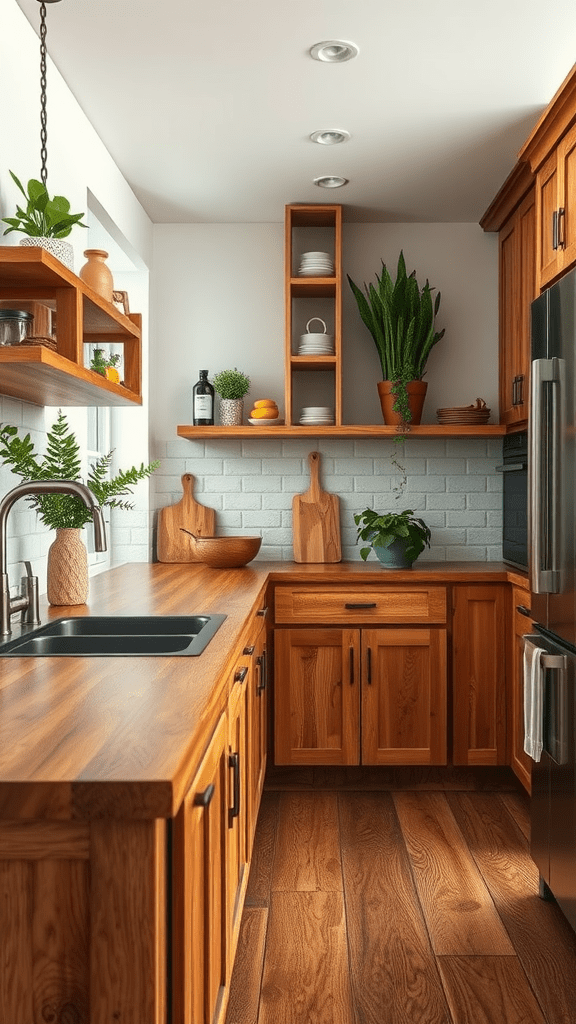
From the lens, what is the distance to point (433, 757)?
12.5 feet

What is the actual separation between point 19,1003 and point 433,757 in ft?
9.58

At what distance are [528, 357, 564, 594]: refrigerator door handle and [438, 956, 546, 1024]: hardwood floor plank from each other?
971 mm

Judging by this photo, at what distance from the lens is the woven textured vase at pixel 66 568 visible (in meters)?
2.59

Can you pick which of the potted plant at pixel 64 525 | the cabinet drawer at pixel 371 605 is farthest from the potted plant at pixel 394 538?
the potted plant at pixel 64 525

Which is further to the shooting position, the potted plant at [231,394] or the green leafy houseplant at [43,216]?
the potted plant at [231,394]

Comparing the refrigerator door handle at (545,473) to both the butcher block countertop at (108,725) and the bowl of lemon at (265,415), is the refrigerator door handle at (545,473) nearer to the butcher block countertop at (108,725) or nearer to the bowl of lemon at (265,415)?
the butcher block countertop at (108,725)

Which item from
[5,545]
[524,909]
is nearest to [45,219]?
[5,545]

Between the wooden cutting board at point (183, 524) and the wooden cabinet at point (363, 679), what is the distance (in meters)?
0.69

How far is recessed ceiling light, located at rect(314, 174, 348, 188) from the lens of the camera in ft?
12.5

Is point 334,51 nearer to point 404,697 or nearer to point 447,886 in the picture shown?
point 404,697

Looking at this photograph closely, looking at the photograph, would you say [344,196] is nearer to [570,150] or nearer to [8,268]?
[570,150]

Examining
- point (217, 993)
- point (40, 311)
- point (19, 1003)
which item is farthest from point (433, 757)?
point (19, 1003)

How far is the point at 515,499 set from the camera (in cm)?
405

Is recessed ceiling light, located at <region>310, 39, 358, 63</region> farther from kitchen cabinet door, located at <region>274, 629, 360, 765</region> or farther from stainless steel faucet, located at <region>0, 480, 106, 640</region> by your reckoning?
kitchen cabinet door, located at <region>274, 629, 360, 765</region>
